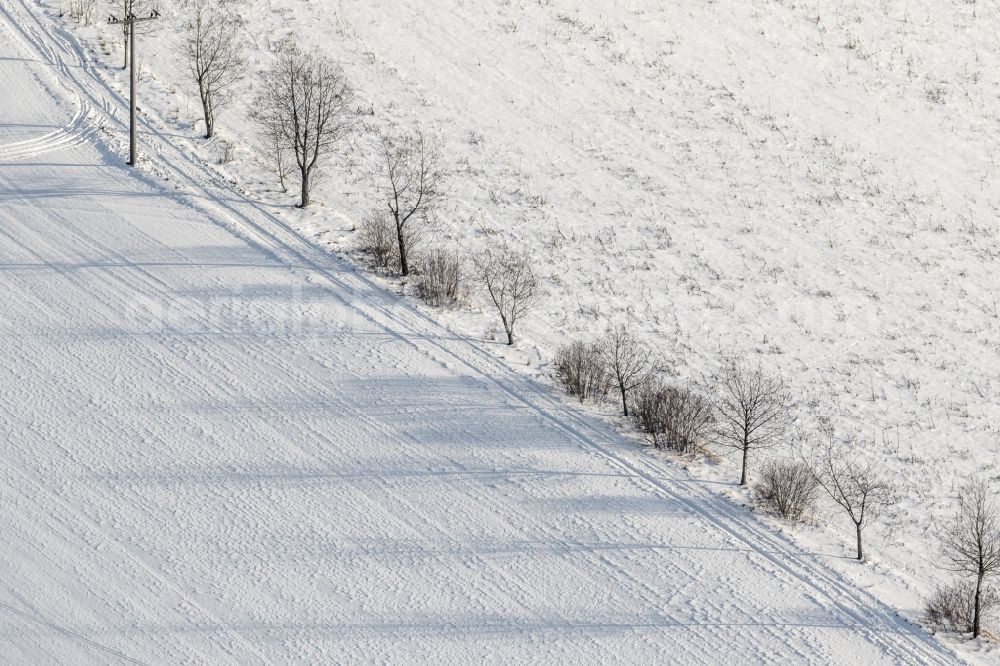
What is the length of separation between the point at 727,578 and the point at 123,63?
21.0 meters

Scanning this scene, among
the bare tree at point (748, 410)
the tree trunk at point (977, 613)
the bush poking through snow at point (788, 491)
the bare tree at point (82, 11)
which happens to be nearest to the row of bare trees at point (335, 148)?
the bare tree at point (82, 11)

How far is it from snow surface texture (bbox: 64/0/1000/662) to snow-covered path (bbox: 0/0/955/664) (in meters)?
1.29

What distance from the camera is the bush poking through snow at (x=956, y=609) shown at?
673 inches

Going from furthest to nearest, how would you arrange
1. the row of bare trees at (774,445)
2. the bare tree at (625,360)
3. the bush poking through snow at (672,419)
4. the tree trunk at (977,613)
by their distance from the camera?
1. the bare tree at (625,360)
2. the bush poking through snow at (672,419)
3. the row of bare trees at (774,445)
4. the tree trunk at (977,613)

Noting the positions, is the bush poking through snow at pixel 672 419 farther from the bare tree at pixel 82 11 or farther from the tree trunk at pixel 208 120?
the bare tree at pixel 82 11

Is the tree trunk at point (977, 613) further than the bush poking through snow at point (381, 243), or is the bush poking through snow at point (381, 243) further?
the bush poking through snow at point (381, 243)

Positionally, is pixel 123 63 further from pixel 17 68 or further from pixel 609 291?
pixel 609 291

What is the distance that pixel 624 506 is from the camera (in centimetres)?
1906

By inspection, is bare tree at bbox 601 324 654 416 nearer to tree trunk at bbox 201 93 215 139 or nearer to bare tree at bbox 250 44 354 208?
bare tree at bbox 250 44 354 208

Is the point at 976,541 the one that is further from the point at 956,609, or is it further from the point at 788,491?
the point at 788,491

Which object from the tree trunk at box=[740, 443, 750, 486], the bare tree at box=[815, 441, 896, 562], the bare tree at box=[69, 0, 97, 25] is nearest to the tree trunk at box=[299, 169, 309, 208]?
the bare tree at box=[69, 0, 97, 25]

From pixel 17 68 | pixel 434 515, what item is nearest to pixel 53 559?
pixel 434 515

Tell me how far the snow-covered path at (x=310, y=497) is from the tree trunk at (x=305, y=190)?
4.55ft

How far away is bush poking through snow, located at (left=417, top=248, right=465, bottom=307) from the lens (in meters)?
23.6
